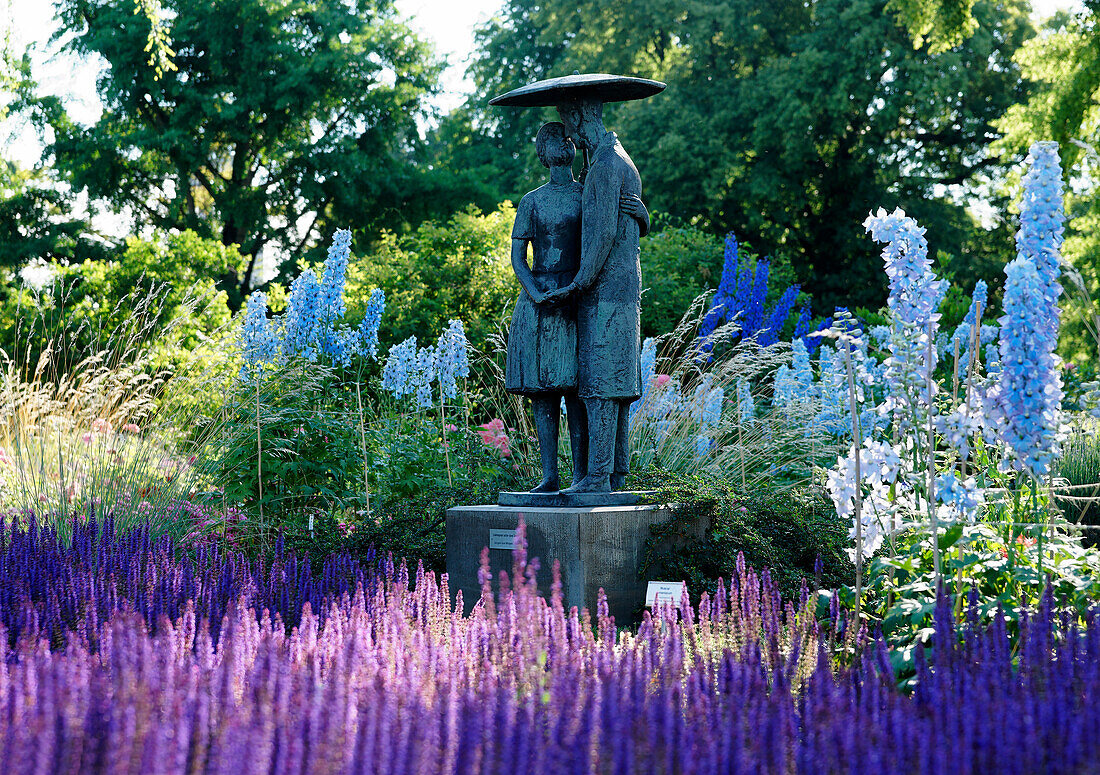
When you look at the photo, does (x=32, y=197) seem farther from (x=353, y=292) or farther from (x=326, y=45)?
(x=353, y=292)

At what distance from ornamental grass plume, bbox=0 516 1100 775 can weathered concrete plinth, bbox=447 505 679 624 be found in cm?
190

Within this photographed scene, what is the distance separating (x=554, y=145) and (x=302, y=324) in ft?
11.9

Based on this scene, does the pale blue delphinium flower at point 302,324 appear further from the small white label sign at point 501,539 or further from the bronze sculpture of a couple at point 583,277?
the small white label sign at point 501,539

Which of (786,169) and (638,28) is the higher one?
(638,28)

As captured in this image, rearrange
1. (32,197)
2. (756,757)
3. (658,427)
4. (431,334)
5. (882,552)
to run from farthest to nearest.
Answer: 1. (32,197)
2. (431,334)
3. (658,427)
4. (882,552)
5. (756,757)

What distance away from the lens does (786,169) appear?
20422mm

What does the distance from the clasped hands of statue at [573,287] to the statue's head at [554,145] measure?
1.25 feet

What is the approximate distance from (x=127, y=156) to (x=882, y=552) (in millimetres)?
21810

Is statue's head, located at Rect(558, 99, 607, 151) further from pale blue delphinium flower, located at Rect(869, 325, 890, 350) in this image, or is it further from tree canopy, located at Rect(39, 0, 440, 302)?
tree canopy, located at Rect(39, 0, 440, 302)

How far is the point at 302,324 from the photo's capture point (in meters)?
8.05

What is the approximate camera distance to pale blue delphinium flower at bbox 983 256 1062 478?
10.1 ft

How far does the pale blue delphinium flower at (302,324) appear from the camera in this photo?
7957 millimetres

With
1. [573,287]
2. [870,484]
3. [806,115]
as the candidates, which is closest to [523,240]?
[573,287]

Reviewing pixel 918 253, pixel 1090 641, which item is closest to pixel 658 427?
pixel 918 253
